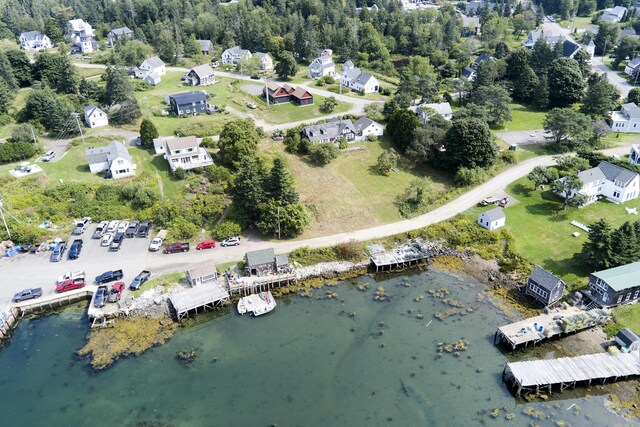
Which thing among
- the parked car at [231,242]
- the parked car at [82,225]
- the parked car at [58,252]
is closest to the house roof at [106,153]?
the parked car at [82,225]

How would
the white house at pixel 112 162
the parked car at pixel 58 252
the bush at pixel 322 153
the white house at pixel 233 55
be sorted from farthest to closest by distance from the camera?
the white house at pixel 233 55
the bush at pixel 322 153
the white house at pixel 112 162
the parked car at pixel 58 252

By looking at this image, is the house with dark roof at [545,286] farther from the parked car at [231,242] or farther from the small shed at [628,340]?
the parked car at [231,242]

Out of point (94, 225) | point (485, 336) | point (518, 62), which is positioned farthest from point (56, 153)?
point (518, 62)

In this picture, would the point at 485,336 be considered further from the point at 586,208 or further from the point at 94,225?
the point at 94,225

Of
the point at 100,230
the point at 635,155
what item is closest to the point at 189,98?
the point at 100,230

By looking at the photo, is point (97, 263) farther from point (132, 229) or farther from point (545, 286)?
point (545, 286)

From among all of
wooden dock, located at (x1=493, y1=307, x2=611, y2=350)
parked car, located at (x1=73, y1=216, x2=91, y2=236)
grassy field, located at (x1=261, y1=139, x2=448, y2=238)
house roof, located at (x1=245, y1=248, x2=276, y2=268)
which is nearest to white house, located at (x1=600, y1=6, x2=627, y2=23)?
grassy field, located at (x1=261, y1=139, x2=448, y2=238)
